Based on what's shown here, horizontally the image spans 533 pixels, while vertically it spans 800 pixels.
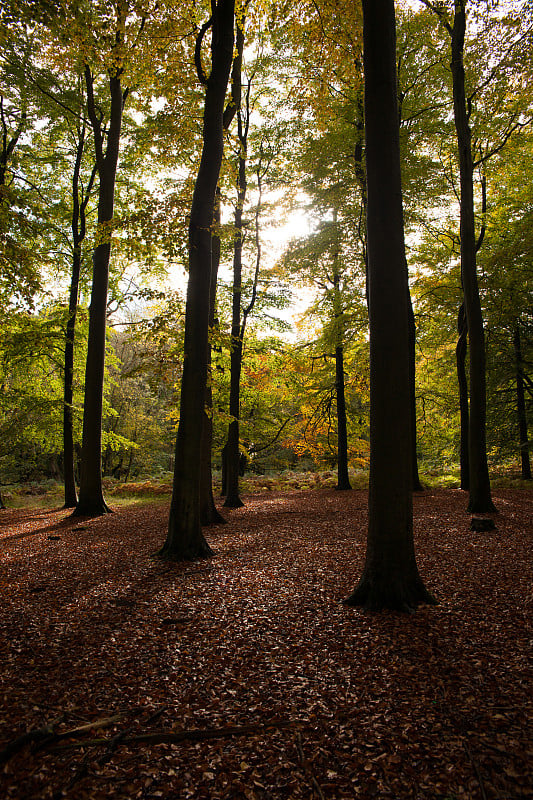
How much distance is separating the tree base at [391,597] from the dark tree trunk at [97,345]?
26.9ft

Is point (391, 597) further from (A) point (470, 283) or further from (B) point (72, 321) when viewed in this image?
(B) point (72, 321)

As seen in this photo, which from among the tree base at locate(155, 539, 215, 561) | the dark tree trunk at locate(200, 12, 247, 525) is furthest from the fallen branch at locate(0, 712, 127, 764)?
the dark tree trunk at locate(200, 12, 247, 525)

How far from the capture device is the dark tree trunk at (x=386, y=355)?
157 inches

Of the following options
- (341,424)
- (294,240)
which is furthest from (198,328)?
(341,424)

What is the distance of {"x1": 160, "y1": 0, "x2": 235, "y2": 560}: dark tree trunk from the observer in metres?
6.04

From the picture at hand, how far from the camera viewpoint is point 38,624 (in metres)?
3.90

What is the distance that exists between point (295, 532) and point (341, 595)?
11.3 ft

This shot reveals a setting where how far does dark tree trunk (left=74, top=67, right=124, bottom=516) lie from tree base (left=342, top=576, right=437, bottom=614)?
818 cm

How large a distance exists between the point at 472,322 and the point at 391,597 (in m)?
6.96

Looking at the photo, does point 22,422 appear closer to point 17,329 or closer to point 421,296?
point 17,329

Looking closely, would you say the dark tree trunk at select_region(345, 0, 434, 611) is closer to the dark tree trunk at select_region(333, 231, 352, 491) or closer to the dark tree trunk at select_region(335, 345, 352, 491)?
the dark tree trunk at select_region(333, 231, 352, 491)

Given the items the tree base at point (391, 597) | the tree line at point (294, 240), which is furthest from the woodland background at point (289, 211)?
the tree base at point (391, 597)

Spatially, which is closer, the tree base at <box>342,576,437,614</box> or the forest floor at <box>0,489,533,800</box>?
the forest floor at <box>0,489,533,800</box>

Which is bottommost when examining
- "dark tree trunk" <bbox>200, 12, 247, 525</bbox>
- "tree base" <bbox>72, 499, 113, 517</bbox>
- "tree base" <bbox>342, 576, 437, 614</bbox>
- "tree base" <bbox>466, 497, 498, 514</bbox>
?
"tree base" <bbox>72, 499, 113, 517</bbox>
